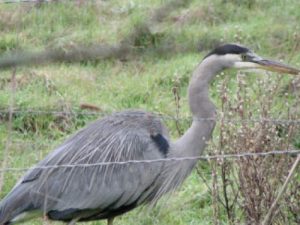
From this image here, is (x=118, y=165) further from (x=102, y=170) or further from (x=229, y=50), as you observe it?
(x=229, y=50)

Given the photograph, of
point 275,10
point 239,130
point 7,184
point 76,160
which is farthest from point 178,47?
point 275,10

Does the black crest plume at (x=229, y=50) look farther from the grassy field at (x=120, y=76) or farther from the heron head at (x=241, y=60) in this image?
the grassy field at (x=120, y=76)

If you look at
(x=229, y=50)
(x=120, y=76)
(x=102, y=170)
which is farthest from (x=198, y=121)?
(x=120, y=76)

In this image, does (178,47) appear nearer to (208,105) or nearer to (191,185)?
(208,105)

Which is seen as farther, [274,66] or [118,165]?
[274,66]

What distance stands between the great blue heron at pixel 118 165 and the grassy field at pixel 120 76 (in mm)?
208

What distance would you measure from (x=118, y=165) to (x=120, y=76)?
7.03ft

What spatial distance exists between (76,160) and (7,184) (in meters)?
0.74

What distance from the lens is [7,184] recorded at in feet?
14.7

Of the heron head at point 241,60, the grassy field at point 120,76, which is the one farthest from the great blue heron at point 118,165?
the grassy field at point 120,76

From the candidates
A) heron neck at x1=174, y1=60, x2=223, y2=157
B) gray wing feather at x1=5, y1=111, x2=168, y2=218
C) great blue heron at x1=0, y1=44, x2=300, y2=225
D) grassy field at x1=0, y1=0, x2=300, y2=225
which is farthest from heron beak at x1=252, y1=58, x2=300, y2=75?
gray wing feather at x1=5, y1=111, x2=168, y2=218

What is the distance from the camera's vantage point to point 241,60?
415 cm

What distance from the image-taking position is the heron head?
13.4 feet

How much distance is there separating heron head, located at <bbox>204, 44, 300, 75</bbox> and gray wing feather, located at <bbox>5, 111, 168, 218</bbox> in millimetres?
445
